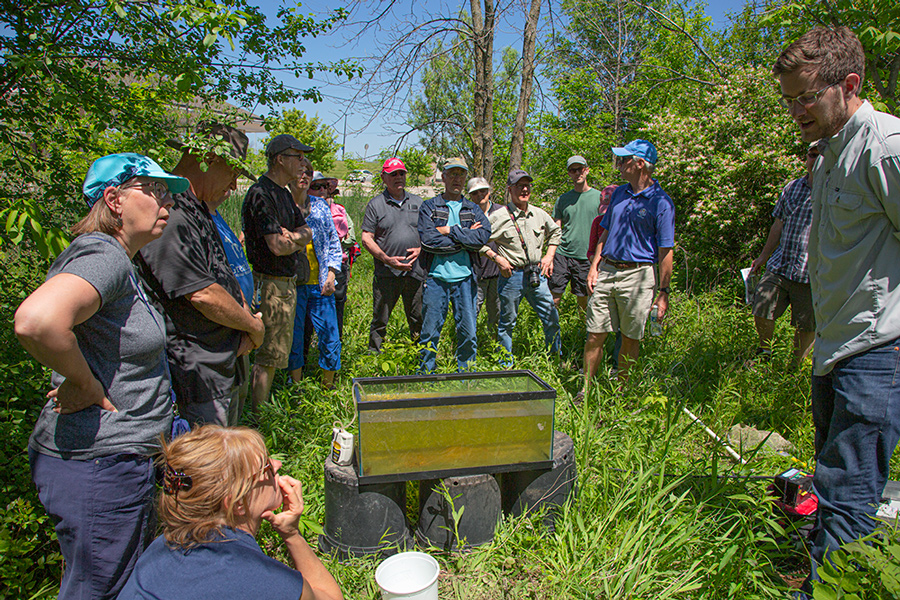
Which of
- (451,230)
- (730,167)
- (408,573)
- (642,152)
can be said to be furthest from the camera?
(730,167)

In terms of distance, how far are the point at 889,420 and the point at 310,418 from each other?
325cm

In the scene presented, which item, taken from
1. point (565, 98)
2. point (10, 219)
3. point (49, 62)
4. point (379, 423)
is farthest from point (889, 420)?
point (565, 98)

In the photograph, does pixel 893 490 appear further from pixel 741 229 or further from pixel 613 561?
pixel 741 229

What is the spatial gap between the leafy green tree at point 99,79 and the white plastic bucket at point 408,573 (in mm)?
1820

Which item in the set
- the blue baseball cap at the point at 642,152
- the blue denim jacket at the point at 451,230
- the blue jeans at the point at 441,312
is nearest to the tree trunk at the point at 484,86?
the blue denim jacket at the point at 451,230

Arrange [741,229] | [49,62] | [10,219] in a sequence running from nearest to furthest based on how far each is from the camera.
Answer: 1. [10,219]
2. [49,62]
3. [741,229]

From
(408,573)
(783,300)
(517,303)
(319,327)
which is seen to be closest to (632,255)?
(517,303)

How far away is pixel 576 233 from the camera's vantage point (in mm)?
5875

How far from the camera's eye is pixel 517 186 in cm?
521

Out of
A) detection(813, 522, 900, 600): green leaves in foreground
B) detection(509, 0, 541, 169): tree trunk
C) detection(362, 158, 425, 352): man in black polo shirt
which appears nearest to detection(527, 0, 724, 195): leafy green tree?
detection(509, 0, 541, 169): tree trunk

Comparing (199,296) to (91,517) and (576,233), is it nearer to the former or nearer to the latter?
(91,517)

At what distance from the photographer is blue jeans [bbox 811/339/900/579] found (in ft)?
6.44

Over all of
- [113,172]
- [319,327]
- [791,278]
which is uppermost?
[113,172]

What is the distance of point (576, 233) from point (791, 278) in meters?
2.09
